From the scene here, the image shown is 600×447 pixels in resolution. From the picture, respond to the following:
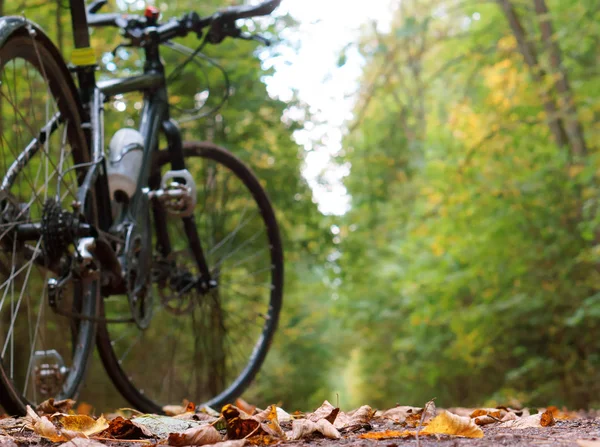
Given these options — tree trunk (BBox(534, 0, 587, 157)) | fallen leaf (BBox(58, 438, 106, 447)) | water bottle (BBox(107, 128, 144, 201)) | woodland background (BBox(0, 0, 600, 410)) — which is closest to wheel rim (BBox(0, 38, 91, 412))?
water bottle (BBox(107, 128, 144, 201))

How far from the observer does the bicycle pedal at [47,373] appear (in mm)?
2191

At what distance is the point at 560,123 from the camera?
10.4 meters

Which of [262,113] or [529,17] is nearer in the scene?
[262,113]

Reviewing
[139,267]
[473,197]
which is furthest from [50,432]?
[473,197]

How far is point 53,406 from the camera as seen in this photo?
2004 mm

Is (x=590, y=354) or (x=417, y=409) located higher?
(x=417, y=409)

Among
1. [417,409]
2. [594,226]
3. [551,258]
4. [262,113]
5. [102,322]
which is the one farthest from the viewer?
[551,258]

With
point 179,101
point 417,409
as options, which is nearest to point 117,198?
point 417,409

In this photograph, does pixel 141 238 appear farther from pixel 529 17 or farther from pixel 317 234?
pixel 529 17

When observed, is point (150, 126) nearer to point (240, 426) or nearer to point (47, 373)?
point (47, 373)

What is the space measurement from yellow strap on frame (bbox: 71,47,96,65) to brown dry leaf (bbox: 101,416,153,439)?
4.11ft

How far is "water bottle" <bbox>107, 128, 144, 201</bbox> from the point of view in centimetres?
252

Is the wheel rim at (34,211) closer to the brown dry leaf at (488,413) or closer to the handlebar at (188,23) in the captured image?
the handlebar at (188,23)

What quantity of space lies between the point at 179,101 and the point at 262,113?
41.8 inches
